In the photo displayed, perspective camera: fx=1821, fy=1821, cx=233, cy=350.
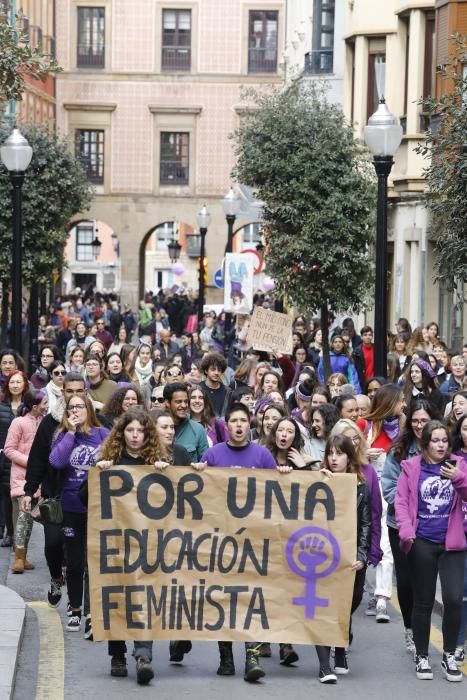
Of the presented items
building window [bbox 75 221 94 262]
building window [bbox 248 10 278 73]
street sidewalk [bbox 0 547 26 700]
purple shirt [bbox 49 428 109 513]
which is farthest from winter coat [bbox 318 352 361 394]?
building window [bbox 75 221 94 262]

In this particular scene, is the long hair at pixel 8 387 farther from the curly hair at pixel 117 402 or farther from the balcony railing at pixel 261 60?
the balcony railing at pixel 261 60

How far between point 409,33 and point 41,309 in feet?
56.7

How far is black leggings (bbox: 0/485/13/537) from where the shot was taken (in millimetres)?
15461

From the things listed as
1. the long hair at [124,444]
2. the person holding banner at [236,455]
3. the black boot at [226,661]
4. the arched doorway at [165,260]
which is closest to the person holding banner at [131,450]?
the long hair at [124,444]

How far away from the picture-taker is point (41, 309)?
47.7m

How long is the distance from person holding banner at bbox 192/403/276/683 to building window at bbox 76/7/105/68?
57701 millimetres

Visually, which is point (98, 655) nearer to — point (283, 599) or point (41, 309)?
point (283, 599)

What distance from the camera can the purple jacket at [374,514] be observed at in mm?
10891

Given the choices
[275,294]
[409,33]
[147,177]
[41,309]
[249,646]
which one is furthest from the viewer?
[147,177]

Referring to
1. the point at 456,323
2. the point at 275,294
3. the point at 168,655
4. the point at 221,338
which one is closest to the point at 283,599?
the point at 168,655

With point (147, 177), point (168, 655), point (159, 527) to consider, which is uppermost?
point (147, 177)

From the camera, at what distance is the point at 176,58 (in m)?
67.6

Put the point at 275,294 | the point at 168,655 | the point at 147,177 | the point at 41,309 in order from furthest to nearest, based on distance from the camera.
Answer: the point at 147,177, the point at 41,309, the point at 275,294, the point at 168,655

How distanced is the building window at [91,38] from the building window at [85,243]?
28.1 meters
